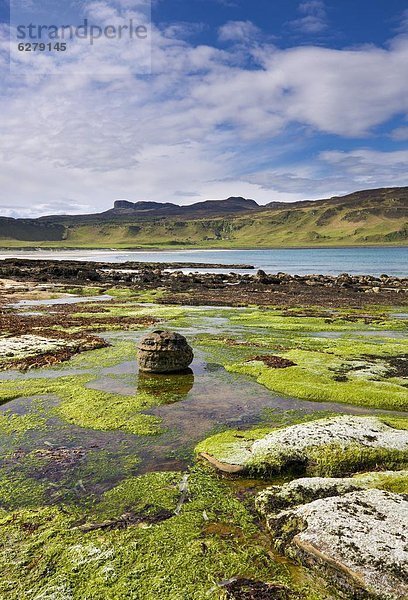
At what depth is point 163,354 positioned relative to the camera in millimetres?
19688

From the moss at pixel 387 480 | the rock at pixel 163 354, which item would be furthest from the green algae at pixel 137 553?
the rock at pixel 163 354

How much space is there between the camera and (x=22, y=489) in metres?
10.0

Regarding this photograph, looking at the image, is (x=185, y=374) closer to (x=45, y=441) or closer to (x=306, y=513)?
(x=45, y=441)

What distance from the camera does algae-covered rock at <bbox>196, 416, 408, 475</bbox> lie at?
1095cm

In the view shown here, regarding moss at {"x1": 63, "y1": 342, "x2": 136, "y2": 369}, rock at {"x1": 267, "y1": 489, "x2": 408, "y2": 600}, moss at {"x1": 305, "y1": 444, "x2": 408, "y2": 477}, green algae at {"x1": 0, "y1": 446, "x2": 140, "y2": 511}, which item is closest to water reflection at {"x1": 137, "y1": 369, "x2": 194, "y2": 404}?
moss at {"x1": 63, "y1": 342, "x2": 136, "y2": 369}

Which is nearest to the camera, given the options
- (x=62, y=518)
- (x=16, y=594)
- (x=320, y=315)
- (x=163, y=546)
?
(x=16, y=594)

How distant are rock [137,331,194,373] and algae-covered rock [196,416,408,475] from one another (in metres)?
7.36

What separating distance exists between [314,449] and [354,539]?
12.9 feet

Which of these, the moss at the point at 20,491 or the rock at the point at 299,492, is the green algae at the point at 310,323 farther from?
the moss at the point at 20,491

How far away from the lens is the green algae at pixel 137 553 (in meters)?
7.04

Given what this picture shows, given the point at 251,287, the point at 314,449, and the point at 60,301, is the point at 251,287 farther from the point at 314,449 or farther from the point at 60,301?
the point at 314,449

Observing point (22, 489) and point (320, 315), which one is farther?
point (320, 315)

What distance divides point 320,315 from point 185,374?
2225 centimetres

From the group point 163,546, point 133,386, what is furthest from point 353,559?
point 133,386
